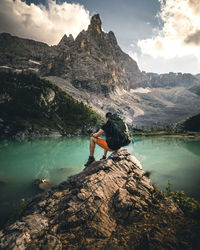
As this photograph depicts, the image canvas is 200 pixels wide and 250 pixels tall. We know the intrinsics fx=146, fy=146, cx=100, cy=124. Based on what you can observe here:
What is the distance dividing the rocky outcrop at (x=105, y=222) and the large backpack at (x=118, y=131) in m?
2.17

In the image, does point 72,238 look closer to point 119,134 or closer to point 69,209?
point 69,209

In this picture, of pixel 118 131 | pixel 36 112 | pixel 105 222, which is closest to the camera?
pixel 105 222

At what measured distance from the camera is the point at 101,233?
4.49 metres

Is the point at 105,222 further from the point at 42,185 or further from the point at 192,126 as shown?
the point at 192,126

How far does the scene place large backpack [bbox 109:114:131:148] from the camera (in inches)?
319

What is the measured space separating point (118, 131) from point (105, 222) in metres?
4.43

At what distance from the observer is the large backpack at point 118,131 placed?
319 inches

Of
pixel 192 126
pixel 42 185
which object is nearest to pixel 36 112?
pixel 42 185

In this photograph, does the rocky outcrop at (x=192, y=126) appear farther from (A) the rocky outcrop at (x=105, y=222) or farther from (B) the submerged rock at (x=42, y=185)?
(A) the rocky outcrop at (x=105, y=222)

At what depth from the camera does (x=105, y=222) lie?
4.86 meters

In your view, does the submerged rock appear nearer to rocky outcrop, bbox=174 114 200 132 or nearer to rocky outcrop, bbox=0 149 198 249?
rocky outcrop, bbox=0 149 198 249

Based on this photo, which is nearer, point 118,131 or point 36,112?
point 118,131

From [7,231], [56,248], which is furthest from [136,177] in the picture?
[7,231]

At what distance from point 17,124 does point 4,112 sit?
53.3 feet
